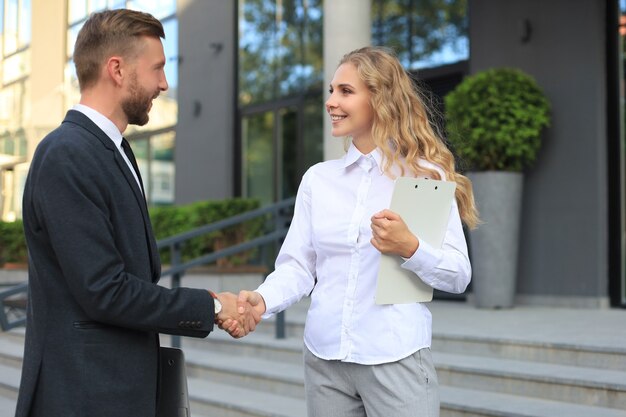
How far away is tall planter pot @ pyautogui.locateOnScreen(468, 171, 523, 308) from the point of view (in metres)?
7.72

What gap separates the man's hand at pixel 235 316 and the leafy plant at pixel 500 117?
512 centimetres

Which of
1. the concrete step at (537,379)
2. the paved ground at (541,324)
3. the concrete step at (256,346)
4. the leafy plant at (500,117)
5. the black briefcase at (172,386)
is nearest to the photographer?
the black briefcase at (172,386)

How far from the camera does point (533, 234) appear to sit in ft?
26.8

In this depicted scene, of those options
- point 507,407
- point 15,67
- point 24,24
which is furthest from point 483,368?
point 15,67

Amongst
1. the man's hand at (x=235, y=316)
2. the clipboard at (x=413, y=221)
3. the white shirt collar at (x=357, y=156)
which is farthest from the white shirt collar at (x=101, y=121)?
the clipboard at (x=413, y=221)

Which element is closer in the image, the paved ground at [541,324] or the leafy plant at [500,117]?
the paved ground at [541,324]

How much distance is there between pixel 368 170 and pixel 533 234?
5.94m

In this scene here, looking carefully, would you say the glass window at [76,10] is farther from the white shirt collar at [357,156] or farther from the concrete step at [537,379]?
the white shirt collar at [357,156]

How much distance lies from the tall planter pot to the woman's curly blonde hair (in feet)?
17.2

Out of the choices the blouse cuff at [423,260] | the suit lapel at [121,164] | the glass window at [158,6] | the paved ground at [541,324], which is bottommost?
the paved ground at [541,324]

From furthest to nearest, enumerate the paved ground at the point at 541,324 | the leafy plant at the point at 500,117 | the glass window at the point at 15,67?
the glass window at the point at 15,67 → the leafy plant at the point at 500,117 → the paved ground at the point at 541,324

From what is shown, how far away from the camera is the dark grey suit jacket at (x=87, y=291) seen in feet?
7.07

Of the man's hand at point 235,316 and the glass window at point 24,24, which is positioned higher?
the glass window at point 24,24

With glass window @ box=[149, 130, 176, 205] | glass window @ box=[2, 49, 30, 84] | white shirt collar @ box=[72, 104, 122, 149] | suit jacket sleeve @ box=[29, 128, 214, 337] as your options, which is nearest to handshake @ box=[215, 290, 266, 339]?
suit jacket sleeve @ box=[29, 128, 214, 337]
